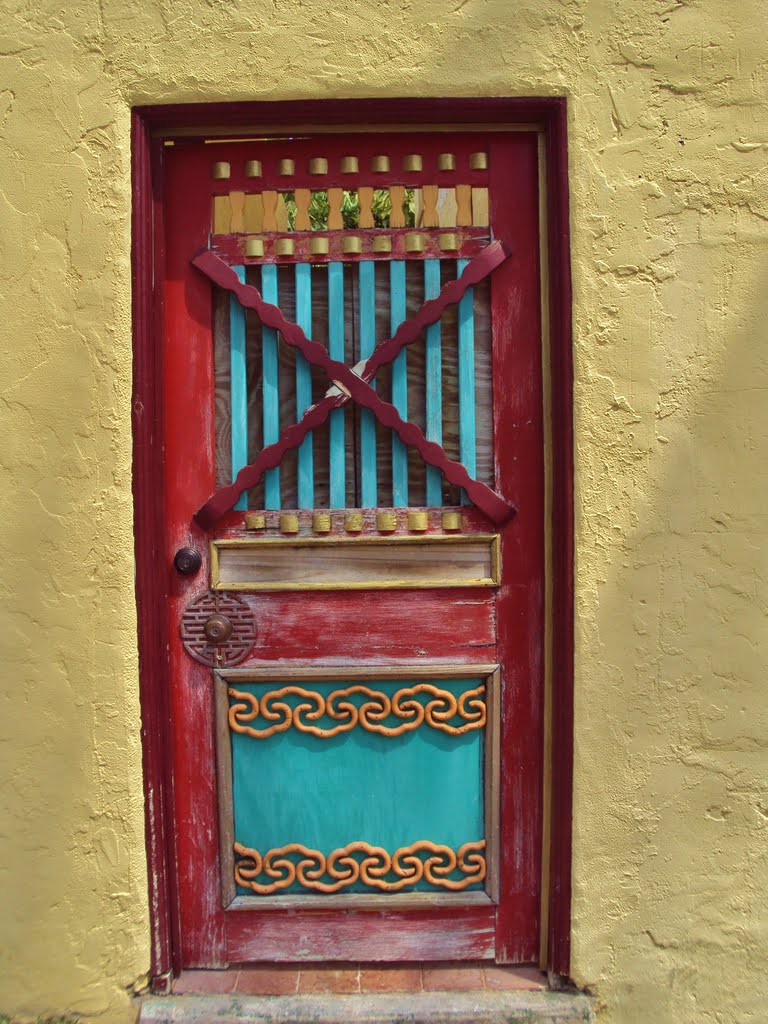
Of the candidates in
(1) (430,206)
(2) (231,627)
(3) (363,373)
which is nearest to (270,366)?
(3) (363,373)

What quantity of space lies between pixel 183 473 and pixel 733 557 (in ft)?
4.66

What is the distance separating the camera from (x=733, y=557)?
188 cm

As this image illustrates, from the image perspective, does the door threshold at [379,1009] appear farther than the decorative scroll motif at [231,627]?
No

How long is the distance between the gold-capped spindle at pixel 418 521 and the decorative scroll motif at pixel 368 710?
0.42 m

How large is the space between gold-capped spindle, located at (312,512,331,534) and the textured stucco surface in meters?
0.47

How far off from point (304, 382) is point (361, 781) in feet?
3.53

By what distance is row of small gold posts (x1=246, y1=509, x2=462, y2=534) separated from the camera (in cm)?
201

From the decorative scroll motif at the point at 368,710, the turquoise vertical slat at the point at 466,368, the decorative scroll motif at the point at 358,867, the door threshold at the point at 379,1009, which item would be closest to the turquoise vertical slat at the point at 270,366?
the turquoise vertical slat at the point at 466,368

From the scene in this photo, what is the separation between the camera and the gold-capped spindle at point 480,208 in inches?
78.7

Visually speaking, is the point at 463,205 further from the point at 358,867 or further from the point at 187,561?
the point at 358,867

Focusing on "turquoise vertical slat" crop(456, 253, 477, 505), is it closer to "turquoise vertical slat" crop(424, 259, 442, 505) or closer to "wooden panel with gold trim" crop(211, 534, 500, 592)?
"turquoise vertical slat" crop(424, 259, 442, 505)

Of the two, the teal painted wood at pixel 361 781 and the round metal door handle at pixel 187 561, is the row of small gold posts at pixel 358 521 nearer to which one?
the round metal door handle at pixel 187 561

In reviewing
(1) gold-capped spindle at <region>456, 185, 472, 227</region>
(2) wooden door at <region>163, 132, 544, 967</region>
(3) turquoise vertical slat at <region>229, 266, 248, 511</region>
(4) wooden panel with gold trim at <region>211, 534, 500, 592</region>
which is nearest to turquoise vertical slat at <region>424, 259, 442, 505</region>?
(2) wooden door at <region>163, 132, 544, 967</region>

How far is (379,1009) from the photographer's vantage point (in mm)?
1938
